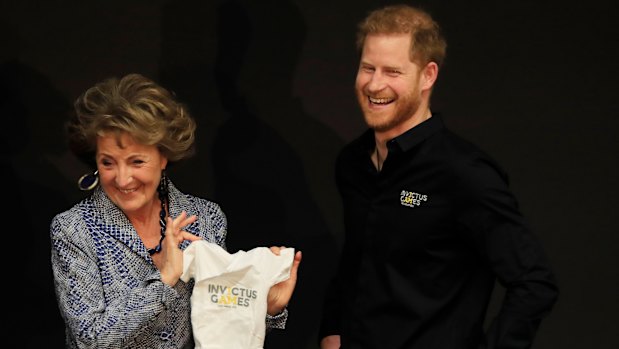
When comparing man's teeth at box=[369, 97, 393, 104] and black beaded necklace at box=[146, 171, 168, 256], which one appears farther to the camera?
black beaded necklace at box=[146, 171, 168, 256]

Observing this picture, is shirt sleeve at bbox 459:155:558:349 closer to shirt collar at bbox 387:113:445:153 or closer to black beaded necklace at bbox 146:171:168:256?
shirt collar at bbox 387:113:445:153

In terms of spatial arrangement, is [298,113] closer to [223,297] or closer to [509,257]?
[223,297]

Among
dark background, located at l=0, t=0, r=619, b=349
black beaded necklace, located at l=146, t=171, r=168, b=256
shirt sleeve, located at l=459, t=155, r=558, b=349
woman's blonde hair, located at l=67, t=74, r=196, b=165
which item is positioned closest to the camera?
shirt sleeve, located at l=459, t=155, r=558, b=349

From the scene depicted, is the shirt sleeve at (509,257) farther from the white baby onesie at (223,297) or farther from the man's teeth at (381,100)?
the white baby onesie at (223,297)

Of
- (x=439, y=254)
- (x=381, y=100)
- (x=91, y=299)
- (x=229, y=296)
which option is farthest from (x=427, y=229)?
(x=91, y=299)

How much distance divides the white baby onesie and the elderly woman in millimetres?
53

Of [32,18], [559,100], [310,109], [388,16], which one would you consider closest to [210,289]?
[388,16]

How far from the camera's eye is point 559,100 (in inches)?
154

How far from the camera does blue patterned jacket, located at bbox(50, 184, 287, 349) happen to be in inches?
110

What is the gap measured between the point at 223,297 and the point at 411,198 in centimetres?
59

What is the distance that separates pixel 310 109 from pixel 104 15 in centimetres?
84

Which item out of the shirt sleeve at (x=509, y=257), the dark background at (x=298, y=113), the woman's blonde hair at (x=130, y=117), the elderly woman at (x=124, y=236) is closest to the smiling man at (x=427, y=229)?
the shirt sleeve at (x=509, y=257)

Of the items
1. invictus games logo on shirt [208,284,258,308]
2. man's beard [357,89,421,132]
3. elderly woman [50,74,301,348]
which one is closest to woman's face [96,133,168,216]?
elderly woman [50,74,301,348]

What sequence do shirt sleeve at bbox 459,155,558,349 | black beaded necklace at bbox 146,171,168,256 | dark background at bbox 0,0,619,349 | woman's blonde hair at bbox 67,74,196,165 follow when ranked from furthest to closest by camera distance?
dark background at bbox 0,0,619,349 < black beaded necklace at bbox 146,171,168,256 < woman's blonde hair at bbox 67,74,196,165 < shirt sleeve at bbox 459,155,558,349
